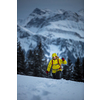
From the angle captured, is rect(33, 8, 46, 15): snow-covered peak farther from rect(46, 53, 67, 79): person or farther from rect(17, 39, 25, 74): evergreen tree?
rect(46, 53, 67, 79): person

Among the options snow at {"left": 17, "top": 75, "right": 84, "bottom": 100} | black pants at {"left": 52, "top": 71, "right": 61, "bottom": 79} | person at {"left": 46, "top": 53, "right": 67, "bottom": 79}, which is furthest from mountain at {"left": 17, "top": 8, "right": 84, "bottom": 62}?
snow at {"left": 17, "top": 75, "right": 84, "bottom": 100}

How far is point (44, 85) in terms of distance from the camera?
224 cm

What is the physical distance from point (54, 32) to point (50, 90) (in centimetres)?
147

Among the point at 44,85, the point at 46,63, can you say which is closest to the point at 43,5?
the point at 46,63

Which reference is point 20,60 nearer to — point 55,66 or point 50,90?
point 55,66

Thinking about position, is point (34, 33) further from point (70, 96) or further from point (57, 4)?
point (70, 96)

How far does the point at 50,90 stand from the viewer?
2.18 m

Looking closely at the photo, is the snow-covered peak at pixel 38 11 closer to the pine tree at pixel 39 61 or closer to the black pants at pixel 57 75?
the pine tree at pixel 39 61

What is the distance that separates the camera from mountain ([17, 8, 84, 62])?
260 cm

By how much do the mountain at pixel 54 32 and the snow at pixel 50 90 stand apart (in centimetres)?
70

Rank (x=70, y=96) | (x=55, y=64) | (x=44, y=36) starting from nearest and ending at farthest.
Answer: (x=70, y=96), (x=55, y=64), (x=44, y=36)

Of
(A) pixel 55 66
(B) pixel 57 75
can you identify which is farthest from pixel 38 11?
(B) pixel 57 75

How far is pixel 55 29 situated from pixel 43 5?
70cm

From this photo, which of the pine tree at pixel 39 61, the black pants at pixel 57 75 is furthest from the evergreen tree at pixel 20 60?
the black pants at pixel 57 75
